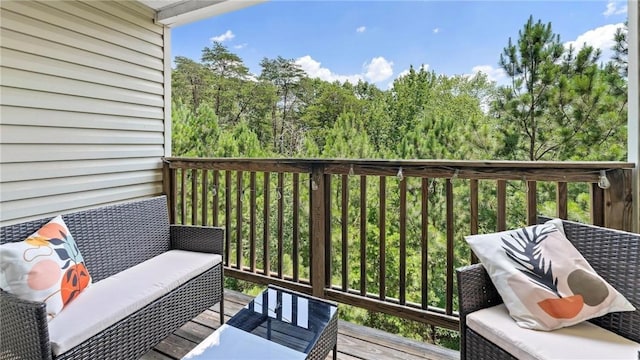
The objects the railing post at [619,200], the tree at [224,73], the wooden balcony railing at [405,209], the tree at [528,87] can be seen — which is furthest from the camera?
the tree at [224,73]

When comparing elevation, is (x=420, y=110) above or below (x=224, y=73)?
below

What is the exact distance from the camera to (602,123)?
3275 millimetres

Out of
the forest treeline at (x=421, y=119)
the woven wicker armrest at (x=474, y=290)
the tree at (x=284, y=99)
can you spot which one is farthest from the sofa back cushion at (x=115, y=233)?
the tree at (x=284, y=99)

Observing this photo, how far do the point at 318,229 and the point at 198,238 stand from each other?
0.89 meters

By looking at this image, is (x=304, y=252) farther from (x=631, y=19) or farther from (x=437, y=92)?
(x=631, y=19)

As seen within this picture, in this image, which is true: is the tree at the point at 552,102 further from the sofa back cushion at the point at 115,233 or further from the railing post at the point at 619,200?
the sofa back cushion at the point at 115,233

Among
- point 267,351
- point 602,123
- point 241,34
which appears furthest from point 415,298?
point 241,34

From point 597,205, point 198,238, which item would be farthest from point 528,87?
point 198,238

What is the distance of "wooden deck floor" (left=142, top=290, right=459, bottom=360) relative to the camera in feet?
6.42

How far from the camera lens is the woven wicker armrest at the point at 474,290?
1522mm

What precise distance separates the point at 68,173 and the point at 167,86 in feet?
4.31

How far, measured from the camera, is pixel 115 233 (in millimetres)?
2098

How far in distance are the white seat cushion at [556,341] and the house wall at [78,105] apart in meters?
3.00

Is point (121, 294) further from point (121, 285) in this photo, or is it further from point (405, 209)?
point (405, 209)
